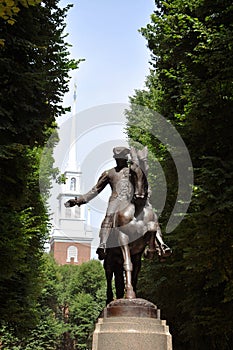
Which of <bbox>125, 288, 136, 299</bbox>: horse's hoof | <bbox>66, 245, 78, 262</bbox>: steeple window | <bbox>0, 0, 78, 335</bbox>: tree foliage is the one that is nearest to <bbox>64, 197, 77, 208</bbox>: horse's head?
<bbox>125, 288, 136, 299</bbox>: horse's hoof

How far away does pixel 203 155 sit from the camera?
1516 cm

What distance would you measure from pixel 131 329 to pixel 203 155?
7.97 metres

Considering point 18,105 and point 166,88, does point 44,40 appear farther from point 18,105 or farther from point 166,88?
point 166,88

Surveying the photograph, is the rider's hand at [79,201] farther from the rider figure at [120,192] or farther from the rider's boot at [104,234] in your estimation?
the rider's boot at [104,234]

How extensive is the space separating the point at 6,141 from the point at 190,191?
18.2ft

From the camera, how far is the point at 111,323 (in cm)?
832

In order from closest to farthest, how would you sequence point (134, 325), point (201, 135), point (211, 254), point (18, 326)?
point (134, 325), point (211, 254), point (201, 135), point (18, 326)

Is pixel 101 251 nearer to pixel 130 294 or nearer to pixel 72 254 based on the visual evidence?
pixel 130 294

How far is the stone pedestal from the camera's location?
26.4ft

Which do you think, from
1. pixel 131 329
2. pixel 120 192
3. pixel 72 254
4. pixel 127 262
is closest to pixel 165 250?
pixel 127 262

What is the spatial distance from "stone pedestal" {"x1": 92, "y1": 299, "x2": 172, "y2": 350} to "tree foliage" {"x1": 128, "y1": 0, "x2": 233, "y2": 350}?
4.77 metres

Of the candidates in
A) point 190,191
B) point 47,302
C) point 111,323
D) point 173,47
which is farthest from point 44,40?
point 47,302

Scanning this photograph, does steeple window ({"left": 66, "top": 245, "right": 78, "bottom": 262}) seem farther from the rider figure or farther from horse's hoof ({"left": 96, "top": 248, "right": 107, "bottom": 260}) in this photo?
horse's hoof ({"left": 96, "top": 248, "right": 107, "bottom": 260})

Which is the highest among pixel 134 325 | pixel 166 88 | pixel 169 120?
pixel 166 88
